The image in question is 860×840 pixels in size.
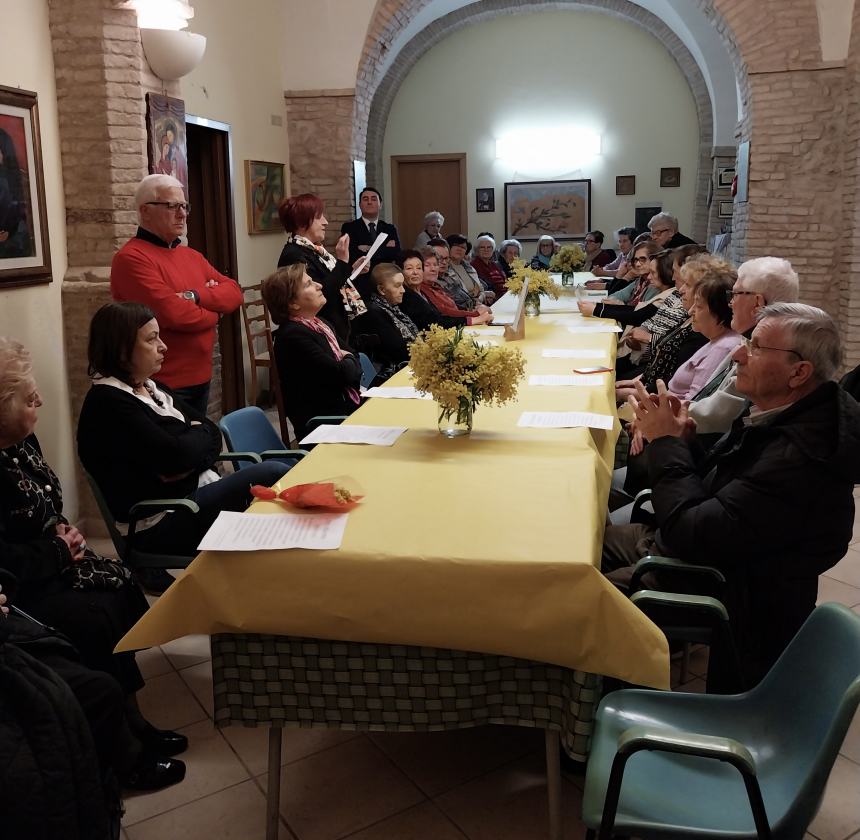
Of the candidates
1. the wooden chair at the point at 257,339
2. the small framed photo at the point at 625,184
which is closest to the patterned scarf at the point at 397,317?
the wooden chair at the point at 257,339

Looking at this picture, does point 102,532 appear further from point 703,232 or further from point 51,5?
point 703,232

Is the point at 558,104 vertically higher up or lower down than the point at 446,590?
higher up

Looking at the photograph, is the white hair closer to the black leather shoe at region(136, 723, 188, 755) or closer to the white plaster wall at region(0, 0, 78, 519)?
the white plaster wall at region(0, 0, 78, 519)

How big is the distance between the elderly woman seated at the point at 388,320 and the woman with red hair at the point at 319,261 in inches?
3.2

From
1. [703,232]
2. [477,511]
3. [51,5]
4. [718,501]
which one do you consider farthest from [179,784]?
[703,232]

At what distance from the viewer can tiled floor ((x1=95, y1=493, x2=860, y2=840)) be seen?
2365 millimetres

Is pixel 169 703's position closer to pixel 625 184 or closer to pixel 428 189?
pixel 428 189

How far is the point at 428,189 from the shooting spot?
14312 mm

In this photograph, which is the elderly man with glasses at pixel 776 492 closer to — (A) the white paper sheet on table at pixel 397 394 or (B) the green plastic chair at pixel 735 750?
(B) the green plastic chair at pixel 735 750

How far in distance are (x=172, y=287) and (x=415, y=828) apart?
2794 millimetres

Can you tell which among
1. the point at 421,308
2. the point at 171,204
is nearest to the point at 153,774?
the point at 171,204

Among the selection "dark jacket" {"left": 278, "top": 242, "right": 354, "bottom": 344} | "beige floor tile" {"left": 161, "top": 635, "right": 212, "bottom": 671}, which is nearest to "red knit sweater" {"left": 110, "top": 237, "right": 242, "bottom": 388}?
"dark jacket" {"left": 278, "top": 242, "right": 354, "bottom": 344}

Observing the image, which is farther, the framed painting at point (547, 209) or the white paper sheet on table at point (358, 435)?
the framed painting at point (547, 209)

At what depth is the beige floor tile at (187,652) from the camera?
3.34 metres
